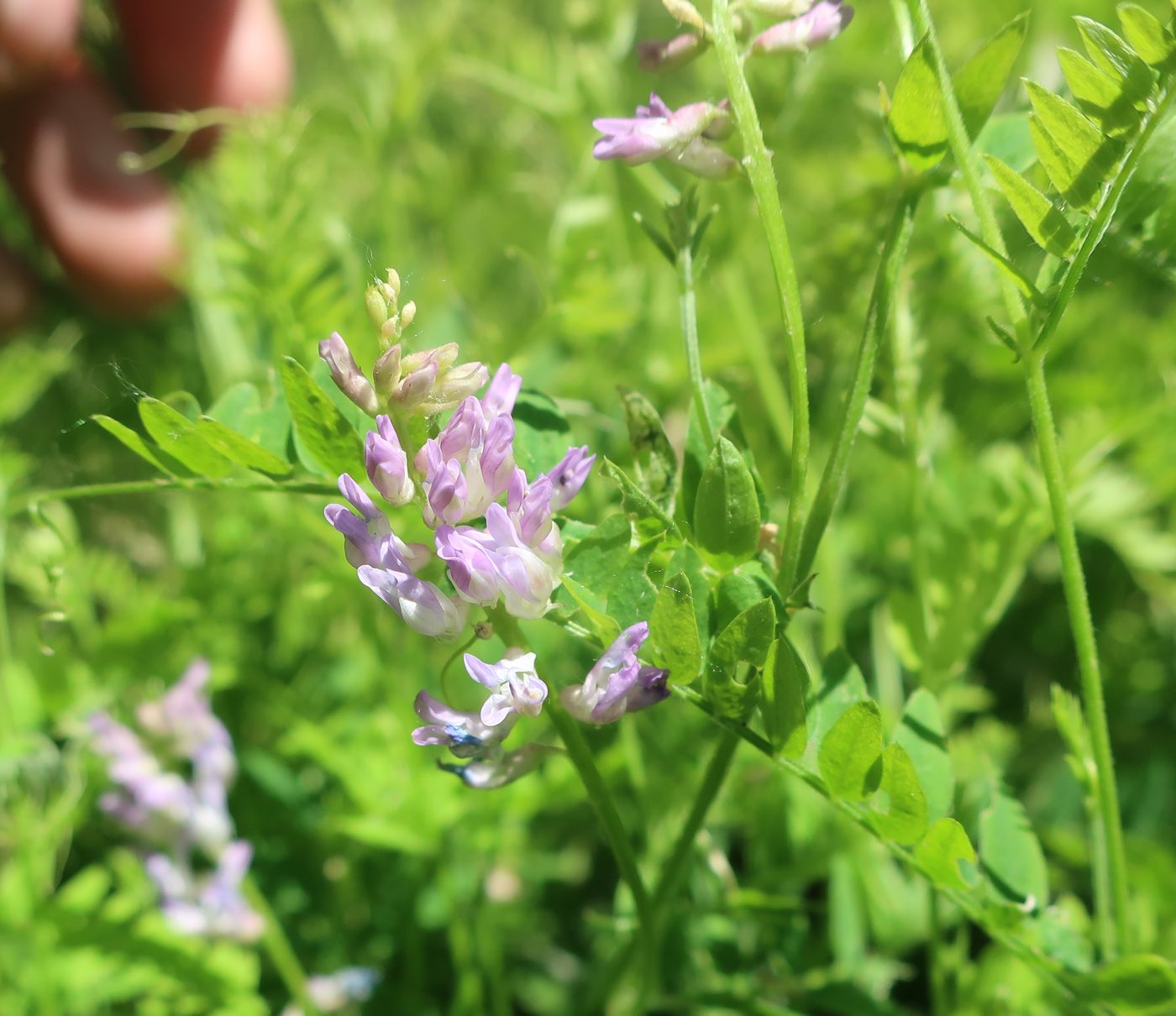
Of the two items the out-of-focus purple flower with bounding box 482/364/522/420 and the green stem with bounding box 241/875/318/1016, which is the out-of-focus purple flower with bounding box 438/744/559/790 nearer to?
the out-of-focus purple flower with bounding box 482/364/522/420

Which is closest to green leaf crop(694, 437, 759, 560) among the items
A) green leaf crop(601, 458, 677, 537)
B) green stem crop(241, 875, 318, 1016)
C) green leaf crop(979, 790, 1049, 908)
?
green leaf crop(601, 458, 677, 537)

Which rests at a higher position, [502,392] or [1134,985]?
[502,392]

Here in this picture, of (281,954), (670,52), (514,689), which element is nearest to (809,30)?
(670,52)

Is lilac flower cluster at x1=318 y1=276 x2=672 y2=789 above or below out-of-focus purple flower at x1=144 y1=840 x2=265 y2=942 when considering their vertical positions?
above

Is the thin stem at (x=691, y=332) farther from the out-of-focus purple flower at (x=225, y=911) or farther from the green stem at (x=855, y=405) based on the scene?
the out-of-focus purple flower at (x=225, y=911)

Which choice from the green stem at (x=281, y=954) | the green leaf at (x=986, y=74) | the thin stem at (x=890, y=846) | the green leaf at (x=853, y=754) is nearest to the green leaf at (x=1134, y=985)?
the thin stem at (x=890, y=846)

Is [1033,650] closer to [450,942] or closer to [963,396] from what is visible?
[963,396]

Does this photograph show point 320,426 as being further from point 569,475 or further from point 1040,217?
point 1040,217
